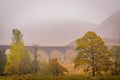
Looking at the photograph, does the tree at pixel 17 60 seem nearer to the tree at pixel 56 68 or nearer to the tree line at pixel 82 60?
the tree line at pixel 82 60

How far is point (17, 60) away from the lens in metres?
40.5

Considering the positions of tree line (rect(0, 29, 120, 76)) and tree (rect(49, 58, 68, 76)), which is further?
tree (rect(49, 58, 68, 76))

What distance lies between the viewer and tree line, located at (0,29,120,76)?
30.4 meters

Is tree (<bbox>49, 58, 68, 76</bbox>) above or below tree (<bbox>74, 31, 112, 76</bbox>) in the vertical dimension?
below

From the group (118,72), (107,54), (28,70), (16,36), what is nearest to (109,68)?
(107,54)

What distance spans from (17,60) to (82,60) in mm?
14890

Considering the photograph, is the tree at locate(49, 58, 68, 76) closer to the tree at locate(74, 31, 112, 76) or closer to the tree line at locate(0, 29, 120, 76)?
the tree line at locate(0, 29, 120, 76)

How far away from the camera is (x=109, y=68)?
30.7 meters

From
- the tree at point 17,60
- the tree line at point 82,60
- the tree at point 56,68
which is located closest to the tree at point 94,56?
the tree line at point 82,60

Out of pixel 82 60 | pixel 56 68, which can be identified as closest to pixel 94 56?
pixel 82 60

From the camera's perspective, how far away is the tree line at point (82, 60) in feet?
99.8

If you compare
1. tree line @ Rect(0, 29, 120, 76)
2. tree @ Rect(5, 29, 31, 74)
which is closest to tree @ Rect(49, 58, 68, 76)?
tree line @ Rect(0, 29, 120, 76)

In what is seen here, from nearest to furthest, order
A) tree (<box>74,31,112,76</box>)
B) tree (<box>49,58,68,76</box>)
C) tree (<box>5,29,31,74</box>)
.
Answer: tree (<box>74,31,112,76</box>)
tree (<box>49,58,68,76</box>)
tree (<box>5,29,31,74</box>)

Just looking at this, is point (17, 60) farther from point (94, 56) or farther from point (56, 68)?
point (94, 56)
